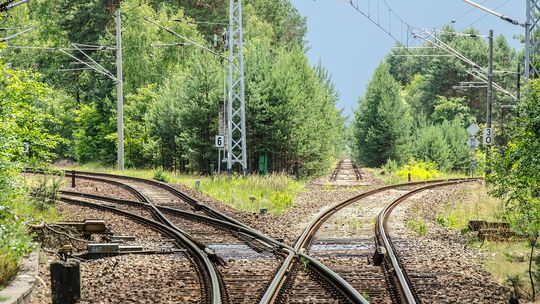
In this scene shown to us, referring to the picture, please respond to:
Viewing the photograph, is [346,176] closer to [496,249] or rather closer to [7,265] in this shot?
[496,249]

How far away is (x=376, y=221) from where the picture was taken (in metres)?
20.5

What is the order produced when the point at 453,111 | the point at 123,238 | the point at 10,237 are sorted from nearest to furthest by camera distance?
the point at 10,237, the point at 123,238, the point at 453,111

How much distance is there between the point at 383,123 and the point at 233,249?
58.6 m

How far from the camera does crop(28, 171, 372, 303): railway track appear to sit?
10820 mm

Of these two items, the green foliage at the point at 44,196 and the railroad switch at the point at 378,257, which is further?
the green foliage at the point at 44,196

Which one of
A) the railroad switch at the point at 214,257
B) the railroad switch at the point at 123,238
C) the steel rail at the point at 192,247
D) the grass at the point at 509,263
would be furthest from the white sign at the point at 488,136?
the railroad switch at the point at 214,257

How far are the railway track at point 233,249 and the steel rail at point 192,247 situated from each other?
0.08 m

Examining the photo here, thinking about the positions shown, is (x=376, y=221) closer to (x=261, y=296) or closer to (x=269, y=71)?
(x=261, y=296)

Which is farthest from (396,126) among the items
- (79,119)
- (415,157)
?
(79,119)

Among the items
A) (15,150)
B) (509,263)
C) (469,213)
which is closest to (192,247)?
(15,150)

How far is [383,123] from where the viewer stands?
72.7 meters

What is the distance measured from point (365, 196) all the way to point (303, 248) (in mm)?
15317

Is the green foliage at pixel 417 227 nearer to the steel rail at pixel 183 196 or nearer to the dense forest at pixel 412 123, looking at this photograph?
the steel rail at pixel 183 196

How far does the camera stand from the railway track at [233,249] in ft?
35.5
